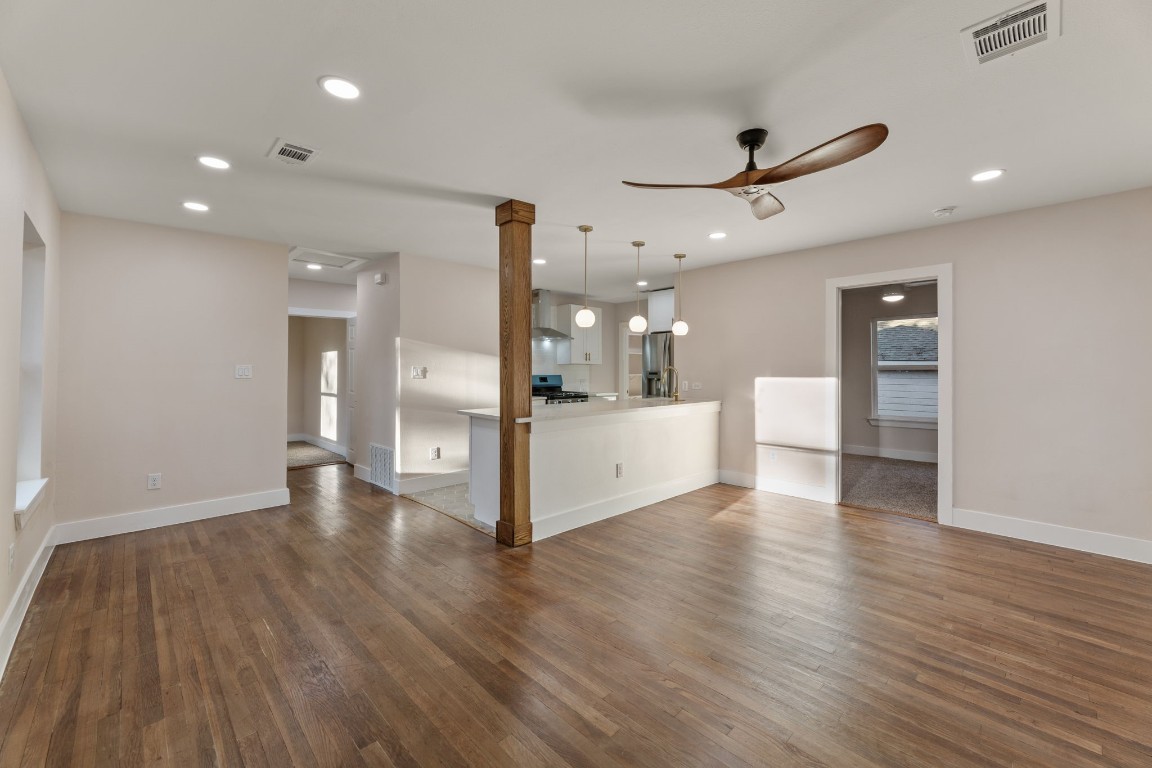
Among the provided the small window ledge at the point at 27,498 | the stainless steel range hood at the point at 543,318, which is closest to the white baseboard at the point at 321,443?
the stainless steel range hood at the point at 543,318

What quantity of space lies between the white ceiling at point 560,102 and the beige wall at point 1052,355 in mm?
344

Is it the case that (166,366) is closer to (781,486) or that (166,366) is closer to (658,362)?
(658,362)

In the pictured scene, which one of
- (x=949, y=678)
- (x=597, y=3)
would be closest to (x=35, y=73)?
(x=597, y=3)

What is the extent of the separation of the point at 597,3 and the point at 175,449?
186 inches

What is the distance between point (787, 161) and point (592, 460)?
2710mm

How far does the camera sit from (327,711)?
6.21 ft

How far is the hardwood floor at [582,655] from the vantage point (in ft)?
5.68

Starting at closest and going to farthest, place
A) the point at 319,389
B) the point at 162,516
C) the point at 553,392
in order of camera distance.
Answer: the point at 162,516, the point at 553,392, the point at 319,389

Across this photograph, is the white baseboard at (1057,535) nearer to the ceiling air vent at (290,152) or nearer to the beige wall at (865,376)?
the beige wall at (865,376)

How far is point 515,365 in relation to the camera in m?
3.66

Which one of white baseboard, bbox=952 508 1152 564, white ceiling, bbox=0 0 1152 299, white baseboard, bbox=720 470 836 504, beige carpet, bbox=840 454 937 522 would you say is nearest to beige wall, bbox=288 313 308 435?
white ceiling, bbox=0 0 1152 299

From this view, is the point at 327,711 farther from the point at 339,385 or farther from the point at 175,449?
the point at 339,385

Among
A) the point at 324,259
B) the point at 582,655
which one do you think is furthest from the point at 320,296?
the point at 582,655

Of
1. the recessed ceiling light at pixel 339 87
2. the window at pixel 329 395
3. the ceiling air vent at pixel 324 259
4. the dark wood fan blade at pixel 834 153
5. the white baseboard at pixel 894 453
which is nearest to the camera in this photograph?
the dark wood fan blade at pixel 834 153
